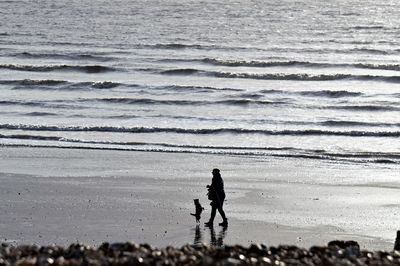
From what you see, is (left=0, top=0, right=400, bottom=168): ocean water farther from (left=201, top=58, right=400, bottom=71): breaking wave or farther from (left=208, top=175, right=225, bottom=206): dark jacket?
(left=208, top=175, right=225, bottom=206): dark jacket

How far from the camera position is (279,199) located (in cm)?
2264

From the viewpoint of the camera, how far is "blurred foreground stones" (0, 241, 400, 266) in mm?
13156

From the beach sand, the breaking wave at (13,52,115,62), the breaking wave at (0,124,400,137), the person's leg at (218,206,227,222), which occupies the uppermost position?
the person's leg at (218,206,227,222)

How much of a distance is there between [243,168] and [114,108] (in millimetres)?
14343

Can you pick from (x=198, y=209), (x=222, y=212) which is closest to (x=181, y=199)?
(x=198, y=209)

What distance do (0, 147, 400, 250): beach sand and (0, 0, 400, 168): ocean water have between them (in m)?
2.36

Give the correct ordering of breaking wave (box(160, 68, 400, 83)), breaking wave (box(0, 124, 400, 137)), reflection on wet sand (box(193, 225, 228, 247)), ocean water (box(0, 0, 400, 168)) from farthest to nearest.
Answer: breaking wave (box(160, 68, 400, 83)) → breaking wave (box(0, 124, 400, 137)) → ocean water (box(0, 0, 400, 168)) → reflection on wet sand (box(193, 225, 228, 247))

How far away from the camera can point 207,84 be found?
48281mm

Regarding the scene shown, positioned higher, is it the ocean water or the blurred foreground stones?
the blurred foreground stones

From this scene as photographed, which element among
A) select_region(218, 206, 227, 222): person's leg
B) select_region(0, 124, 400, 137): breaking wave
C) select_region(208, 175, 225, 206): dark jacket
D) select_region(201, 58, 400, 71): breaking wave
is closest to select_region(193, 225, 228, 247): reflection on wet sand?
select_region(218, 206, 227, 222): person's leg

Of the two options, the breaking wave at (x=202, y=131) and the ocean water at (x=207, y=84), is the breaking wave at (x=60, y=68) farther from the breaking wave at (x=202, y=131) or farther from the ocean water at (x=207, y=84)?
the breaking wave at (x=202, y=131)

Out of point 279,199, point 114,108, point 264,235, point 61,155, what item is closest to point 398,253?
point 264,235

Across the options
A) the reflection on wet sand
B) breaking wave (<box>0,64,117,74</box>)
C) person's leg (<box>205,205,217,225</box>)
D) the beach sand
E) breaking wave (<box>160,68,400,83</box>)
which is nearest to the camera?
the reflection on wet sand

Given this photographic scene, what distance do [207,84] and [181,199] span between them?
26.0m
